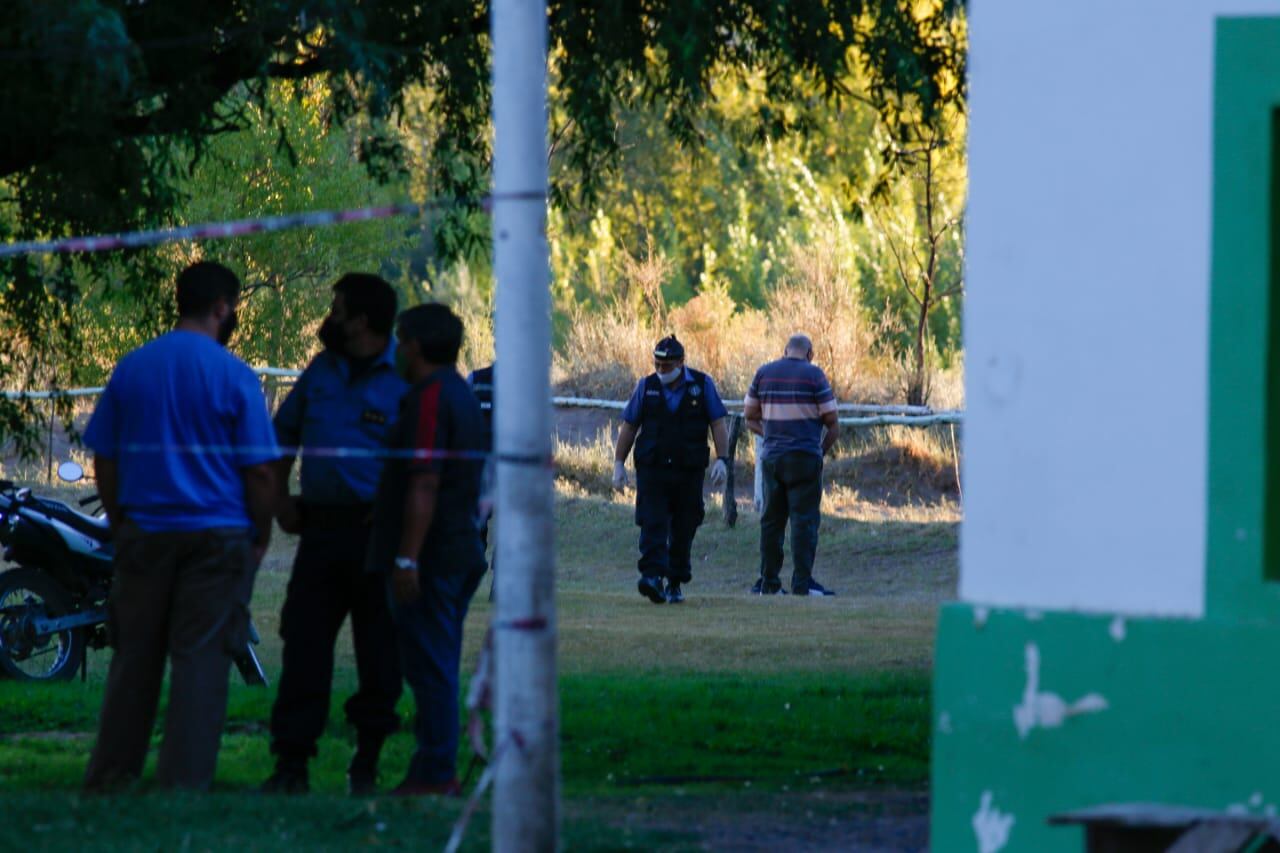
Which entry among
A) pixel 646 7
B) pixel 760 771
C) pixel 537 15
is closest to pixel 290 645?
pixel 760 771

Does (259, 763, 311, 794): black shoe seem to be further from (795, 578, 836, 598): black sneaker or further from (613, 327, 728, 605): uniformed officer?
(795, 578, 836, 598): black sneaker

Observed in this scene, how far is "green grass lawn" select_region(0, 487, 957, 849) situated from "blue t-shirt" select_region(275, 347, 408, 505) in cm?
102

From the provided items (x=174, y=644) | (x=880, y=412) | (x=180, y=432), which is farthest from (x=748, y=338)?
(x=180, y=432)

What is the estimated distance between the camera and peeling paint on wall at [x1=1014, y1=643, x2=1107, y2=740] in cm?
546

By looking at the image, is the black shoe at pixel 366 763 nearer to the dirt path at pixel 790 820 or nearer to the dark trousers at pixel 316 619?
the dark trousers at pixel 316 619

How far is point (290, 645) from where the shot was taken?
282 inches

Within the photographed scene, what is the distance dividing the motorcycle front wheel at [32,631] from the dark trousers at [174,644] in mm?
3677

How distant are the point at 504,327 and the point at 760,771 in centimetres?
340

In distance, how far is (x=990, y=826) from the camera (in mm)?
5574

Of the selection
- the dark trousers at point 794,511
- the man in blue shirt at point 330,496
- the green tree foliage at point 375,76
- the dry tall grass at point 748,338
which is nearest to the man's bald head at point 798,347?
the dark trousers at point 794,511

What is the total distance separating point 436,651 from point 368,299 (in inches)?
47.5

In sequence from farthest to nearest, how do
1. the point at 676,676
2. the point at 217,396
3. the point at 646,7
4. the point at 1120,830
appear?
the point at 676,676
the point at 646,7
the point at 217,396
the point at 1120,830

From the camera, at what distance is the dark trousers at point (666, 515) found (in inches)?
566

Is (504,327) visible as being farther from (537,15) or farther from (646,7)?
(646,7)
